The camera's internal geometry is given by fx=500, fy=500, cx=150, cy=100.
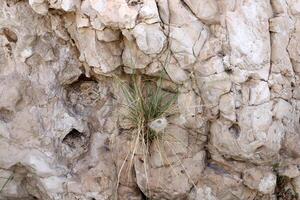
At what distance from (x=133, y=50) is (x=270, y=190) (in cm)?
114

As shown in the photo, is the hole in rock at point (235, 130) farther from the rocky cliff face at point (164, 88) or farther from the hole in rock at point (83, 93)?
the hole in rock at point (83, 93)

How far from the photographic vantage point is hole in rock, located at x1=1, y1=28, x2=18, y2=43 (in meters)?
2.84

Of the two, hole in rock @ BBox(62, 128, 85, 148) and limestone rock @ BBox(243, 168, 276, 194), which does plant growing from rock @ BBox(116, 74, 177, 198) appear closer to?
hole in rock @ BBox(62, 128, 85, 148)

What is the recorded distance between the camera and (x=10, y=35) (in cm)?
287

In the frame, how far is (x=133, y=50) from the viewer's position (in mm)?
2748

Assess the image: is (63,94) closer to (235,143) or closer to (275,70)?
(235,143)

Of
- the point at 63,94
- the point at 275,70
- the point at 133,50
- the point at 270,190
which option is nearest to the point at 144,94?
the point at 133,50

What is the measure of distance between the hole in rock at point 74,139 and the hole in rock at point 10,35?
0.63m

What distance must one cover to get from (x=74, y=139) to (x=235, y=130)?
0.97 metres

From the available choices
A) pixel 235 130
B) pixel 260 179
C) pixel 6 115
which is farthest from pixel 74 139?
pixel 260 179

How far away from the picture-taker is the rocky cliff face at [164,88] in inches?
105

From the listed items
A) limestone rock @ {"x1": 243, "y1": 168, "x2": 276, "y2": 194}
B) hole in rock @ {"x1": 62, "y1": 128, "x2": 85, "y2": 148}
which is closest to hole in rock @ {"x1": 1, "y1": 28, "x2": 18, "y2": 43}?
hole in rock @ {"x1": 62, "y1": 128, "x2": 85, "y2": 148}

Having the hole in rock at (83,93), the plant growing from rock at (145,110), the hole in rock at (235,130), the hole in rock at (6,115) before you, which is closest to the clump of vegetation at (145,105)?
the plant growing from rock at (145,110)

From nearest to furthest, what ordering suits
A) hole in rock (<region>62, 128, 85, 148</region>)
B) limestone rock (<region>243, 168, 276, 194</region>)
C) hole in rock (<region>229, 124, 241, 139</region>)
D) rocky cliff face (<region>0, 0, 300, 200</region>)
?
rocky cliff face (<region>0, 0, 300, 200</region>) < hole in rock (<region>229, 124, 241, 139</region>) < limestone rock (<region>243, 168, 276, 194</region>) < hole in rock (<region>62, 128, 85, 148</region>)
